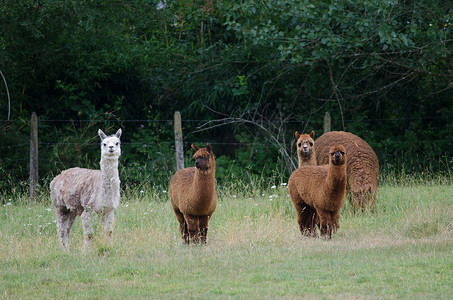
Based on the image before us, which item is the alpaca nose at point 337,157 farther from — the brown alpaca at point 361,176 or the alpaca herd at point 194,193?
the brown alpaca at point 361,176

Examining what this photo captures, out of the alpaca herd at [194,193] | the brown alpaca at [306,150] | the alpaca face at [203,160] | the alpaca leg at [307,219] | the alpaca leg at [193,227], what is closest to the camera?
the alpaca face at [203,160]

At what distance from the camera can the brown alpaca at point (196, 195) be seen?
22.9ft

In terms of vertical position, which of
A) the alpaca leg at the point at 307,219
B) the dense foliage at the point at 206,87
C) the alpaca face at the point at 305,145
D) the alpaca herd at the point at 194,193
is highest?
the dense foliage at the point at 206,87

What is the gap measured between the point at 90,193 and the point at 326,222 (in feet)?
9.71

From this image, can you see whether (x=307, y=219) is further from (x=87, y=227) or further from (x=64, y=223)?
(x=64, y=223)

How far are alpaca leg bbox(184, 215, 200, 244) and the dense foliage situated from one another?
5386 millimetres

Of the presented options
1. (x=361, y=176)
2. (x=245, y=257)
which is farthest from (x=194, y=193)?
(x=361, y=176)

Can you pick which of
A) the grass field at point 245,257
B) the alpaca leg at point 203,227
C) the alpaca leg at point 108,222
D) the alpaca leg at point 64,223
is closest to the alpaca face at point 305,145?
the grass field at point 245,257

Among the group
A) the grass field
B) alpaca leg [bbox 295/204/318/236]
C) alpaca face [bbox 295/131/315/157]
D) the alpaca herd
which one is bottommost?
the grass field

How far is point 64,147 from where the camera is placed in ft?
43.1

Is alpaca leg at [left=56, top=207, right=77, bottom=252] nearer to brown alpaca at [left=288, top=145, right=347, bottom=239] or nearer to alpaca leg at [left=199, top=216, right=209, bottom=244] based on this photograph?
alpaca leg at [left=199, top=216, right=209, bottom=244]

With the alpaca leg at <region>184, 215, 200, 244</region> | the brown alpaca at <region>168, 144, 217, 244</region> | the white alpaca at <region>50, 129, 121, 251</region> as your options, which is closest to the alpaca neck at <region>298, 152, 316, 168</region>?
the brown alpaca at <region>168, 144, 217, 244</region>

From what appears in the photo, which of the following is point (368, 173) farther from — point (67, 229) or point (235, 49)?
point (235, 49)

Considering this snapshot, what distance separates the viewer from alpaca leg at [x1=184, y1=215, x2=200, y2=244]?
7273mm
